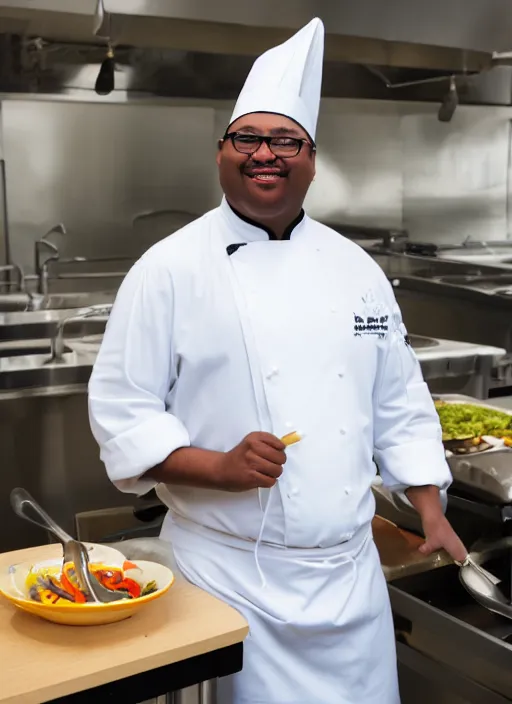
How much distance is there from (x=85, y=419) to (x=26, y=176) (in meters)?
0.75

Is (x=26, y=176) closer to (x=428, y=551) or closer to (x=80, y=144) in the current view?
(x=80, y=144)

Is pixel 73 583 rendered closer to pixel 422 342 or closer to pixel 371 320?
pixel 371 320

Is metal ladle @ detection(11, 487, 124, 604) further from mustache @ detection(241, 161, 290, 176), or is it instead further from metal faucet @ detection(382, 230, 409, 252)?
metal faucet @ detection(382, 230, 409, 252)

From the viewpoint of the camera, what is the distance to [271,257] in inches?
56.2

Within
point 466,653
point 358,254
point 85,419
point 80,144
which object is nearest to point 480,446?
point 466,653

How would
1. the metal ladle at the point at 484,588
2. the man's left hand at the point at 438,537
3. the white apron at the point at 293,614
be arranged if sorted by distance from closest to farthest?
the white apron at the point at 293,614
the man's left hand at the point at 438,537
the metal ladle at the point at 484,588

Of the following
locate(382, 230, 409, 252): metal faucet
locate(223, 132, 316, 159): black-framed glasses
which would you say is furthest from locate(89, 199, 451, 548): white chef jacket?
locate(382, 230, 409, 252): metal faucet

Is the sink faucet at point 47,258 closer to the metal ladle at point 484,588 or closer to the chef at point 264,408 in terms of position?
the chef at point 264,408

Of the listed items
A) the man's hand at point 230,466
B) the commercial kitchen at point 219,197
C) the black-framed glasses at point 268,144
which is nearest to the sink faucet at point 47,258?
the commercial kitchen at point 219,197

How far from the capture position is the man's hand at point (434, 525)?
1472 millimetres

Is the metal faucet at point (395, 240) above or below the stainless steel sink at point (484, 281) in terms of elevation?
above

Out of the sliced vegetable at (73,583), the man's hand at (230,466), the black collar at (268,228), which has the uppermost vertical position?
the black collar at (268,228)

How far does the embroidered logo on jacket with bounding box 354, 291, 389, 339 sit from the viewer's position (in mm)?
1434

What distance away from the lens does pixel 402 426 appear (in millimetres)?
1511
